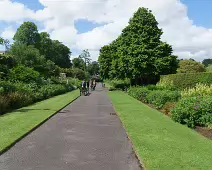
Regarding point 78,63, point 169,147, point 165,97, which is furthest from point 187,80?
point 78,63

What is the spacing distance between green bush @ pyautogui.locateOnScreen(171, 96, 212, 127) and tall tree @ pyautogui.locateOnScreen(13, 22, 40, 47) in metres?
80.3

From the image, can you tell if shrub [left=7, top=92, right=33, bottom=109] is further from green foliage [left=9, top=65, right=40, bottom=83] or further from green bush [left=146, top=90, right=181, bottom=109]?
green bush [left=146, top=90, right=181, bottom=109]

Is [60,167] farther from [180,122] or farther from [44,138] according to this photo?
[180,122]

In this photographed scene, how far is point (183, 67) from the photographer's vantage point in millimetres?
85875

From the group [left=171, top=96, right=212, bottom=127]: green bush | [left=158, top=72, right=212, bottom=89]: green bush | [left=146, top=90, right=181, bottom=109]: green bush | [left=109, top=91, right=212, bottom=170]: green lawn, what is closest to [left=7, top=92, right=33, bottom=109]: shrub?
[left=146, top=90, right=181, bottom=109]: green bush

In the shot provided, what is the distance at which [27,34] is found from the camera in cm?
8694

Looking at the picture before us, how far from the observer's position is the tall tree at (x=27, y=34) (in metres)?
86.1

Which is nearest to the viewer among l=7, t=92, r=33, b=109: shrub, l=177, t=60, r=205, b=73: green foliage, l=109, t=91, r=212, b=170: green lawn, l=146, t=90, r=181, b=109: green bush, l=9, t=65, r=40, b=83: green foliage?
l=109, t=91, r=212, b=170: green lawn

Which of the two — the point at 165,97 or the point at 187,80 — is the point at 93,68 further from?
the point at 165,97

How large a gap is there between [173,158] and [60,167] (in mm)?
2645

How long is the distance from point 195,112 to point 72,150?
232 inches

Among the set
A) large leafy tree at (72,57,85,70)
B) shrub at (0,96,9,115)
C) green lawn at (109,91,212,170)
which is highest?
large leafy tree at (72,57,85,70)

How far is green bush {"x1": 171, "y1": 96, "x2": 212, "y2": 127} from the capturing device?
1127 centimetres

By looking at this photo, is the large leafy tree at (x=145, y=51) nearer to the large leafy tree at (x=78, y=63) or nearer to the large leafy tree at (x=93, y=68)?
the large leafy tree at (x=78, y=63)
